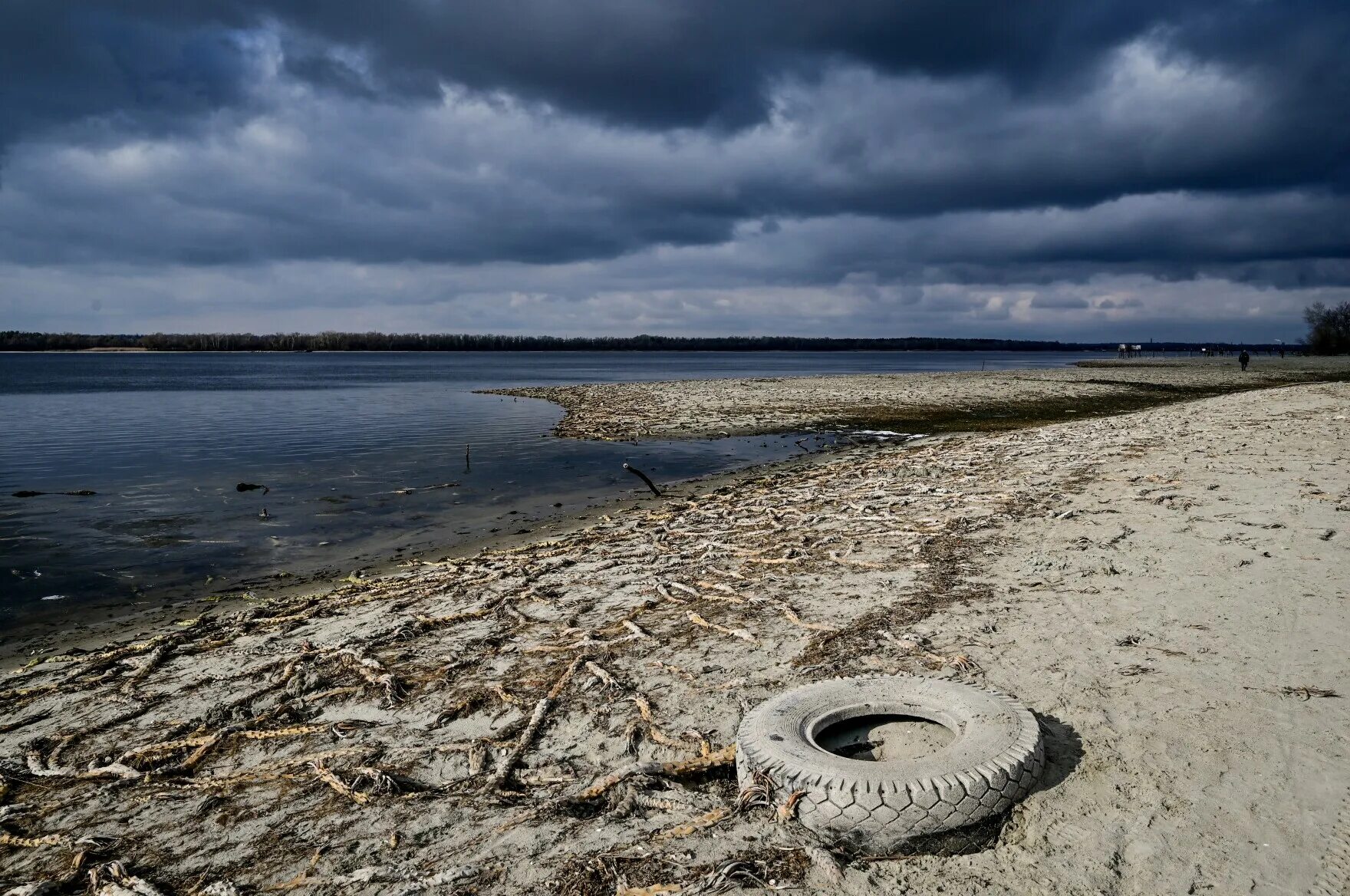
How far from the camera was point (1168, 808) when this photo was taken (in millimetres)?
4473

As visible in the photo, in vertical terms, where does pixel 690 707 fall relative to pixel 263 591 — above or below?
above

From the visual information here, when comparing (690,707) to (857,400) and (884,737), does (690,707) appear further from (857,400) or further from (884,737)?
(857,400)

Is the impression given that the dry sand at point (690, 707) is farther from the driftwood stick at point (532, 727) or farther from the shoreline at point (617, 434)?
the shoreline at point (617, 434)

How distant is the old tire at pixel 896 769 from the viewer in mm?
4379

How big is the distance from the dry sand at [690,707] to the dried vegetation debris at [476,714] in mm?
32

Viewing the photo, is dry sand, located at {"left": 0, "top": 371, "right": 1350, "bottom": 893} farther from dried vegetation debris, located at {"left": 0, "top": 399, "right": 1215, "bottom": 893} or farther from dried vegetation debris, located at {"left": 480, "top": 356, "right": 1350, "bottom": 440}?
dried vegetation debris, located at {"left": 480, "top": 356, "right": 1350, "bottom": 440}

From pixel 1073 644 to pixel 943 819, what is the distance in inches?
135

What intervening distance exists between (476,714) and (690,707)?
Result: 193 cm

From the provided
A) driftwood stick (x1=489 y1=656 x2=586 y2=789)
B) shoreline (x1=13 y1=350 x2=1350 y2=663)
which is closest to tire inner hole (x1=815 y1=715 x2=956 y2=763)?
driftwood stick (x1=489 y1=656 x2=586 y2=789)

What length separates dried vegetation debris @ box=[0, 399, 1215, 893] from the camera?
463 centimetres

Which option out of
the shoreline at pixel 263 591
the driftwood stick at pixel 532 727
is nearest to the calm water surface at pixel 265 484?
the shoreline at pixel 263 591

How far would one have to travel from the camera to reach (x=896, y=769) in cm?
463

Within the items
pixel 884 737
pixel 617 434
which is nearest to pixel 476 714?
pixel 884 737

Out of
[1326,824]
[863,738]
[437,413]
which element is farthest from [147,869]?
[437,413]
